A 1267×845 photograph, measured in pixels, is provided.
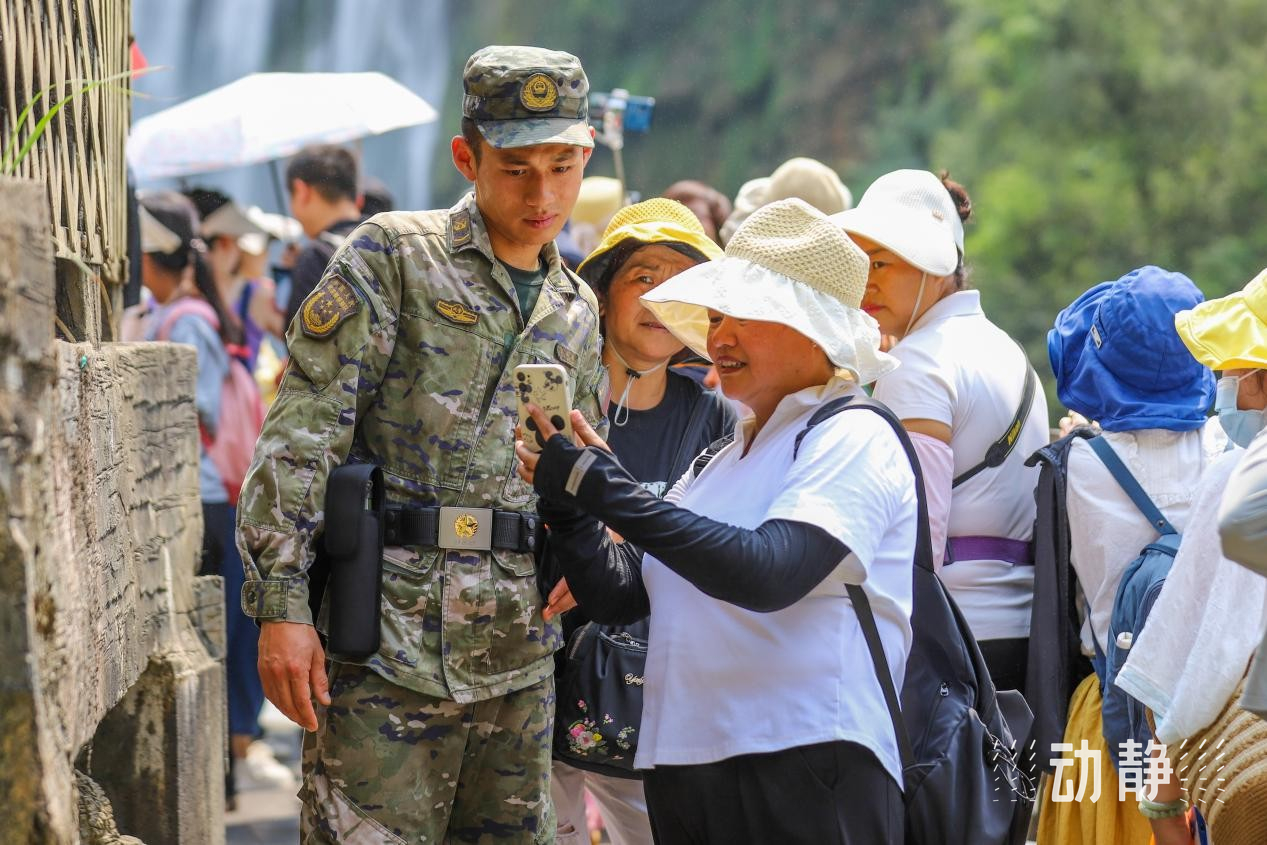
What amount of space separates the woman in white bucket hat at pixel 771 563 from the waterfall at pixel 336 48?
25.6 meters

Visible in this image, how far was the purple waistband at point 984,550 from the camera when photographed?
384cm

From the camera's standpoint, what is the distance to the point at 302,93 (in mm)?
7555

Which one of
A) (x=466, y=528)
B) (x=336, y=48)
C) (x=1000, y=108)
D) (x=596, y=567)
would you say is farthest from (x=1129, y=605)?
(x=336, y=48)

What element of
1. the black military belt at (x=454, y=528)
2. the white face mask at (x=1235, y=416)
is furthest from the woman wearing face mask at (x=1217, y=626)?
the black military belt at (x=454, y=528)

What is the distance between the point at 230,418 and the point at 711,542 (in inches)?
177

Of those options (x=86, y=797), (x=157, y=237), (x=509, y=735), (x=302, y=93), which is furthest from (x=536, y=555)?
(x=302, y=93)

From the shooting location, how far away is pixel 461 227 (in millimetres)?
3135

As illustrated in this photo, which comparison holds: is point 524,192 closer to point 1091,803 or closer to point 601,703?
point 601,703

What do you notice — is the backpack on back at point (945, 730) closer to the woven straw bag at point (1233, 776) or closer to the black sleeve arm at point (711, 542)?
the black sleeve arm at point (711, 542)

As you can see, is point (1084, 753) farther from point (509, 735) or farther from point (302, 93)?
point (302, 93)

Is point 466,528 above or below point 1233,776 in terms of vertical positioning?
above

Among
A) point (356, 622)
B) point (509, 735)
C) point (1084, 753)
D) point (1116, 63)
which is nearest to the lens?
A: point (356, 622)

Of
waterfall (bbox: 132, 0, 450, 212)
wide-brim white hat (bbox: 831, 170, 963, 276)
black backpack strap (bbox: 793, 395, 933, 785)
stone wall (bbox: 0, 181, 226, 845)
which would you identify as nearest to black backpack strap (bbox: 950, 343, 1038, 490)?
wide-brim white hat (bbox: 831, 170, 963, 276)

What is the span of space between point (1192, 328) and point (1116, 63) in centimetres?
2506
